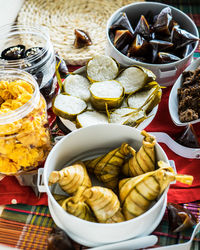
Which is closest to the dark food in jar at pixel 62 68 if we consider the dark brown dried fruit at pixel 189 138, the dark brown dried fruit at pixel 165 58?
the dark brown dried fruit at pixel 165 58

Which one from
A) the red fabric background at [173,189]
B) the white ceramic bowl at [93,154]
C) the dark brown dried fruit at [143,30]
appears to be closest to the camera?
the white ceramic bowl at [93,154]

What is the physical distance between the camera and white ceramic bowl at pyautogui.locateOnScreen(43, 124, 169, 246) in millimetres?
455

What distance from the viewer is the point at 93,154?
2.06ft

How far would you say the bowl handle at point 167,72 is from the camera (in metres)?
0.75

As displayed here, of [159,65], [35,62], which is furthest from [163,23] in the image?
[35,62]

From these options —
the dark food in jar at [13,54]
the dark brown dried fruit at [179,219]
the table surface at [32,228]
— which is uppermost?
the dark food in jar at [13,54]

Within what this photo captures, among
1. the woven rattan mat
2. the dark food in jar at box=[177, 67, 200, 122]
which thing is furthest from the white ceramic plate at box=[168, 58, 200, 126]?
the woven rattan mat

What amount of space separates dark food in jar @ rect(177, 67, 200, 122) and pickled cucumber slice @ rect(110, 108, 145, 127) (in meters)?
0.11

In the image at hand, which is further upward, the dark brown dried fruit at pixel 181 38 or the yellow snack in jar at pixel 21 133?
the dark brown dried fruit at pixel 181 38

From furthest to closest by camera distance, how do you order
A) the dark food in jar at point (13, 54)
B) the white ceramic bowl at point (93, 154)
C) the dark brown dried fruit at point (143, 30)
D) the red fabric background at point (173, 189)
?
the dark brown dried fruit at point (143, 30) → the dark food in jar at point (13, 54) → the red fabric background at point (173, 189) → the white ceramic bowl at point (93, 154)

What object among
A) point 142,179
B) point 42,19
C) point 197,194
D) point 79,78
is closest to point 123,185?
point 142,179

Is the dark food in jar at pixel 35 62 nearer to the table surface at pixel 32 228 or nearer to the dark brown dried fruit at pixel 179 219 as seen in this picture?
the table surface at pixel 32 228

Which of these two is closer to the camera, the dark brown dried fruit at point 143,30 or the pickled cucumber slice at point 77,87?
the pickled cucumber slice at point 77,87

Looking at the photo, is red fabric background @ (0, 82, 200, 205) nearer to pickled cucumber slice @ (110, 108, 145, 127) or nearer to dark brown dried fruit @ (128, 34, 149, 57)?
pickled cucumber slice @ (110, 108, 145, 127)
